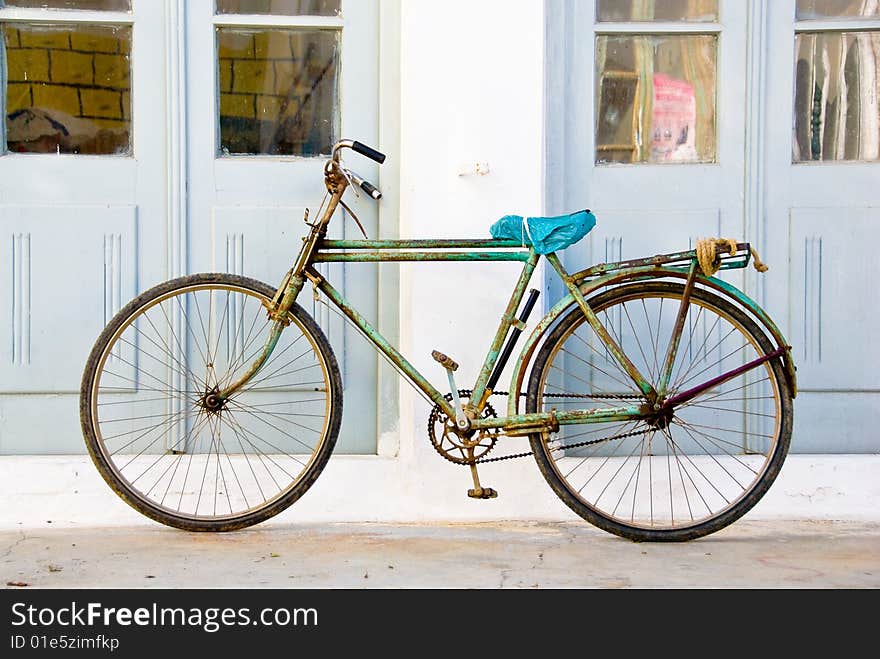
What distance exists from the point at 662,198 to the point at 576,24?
0.77 metres

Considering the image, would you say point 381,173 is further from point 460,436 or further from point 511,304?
point 460,436

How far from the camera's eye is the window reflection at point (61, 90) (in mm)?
4285

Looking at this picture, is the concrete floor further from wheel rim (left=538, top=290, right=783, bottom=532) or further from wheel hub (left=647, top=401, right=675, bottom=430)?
wheel hub (left=647, top=401, right=675, bottom=430)

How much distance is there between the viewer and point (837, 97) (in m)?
4.43

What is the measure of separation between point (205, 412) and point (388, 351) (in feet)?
2.79

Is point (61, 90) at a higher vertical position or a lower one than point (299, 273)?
higher

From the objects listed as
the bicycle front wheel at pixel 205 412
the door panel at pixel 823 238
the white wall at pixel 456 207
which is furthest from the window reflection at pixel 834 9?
the bicycle front wheel at pixel 205 412

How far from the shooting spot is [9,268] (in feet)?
13.9

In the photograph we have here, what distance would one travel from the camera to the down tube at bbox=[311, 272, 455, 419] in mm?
3771

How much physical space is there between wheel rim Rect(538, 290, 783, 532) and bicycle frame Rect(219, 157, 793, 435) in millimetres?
368

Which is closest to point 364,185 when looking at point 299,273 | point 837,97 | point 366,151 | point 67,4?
point 366,151

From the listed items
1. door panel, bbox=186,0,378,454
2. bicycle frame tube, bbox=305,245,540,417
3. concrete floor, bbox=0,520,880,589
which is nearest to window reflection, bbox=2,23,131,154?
door panel, bbox=186,0,378,454

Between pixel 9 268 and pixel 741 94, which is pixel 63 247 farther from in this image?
pixel 741 94

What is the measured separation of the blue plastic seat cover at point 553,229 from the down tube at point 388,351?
59 centimetres
